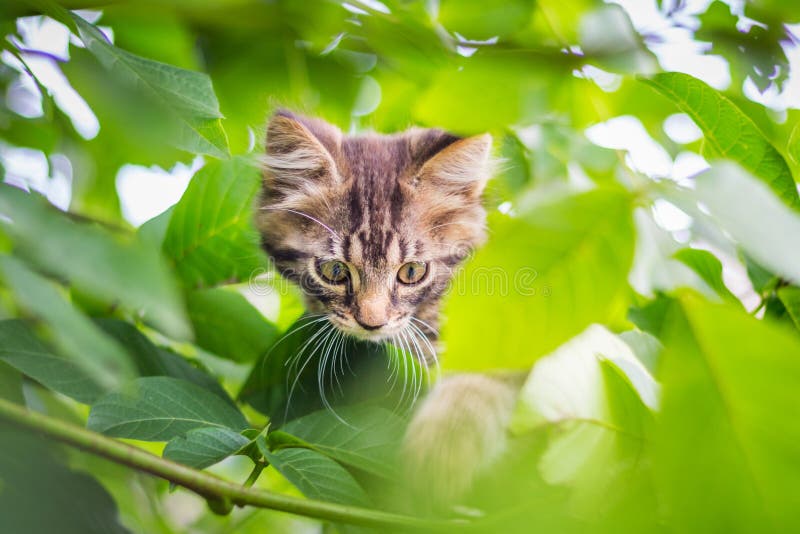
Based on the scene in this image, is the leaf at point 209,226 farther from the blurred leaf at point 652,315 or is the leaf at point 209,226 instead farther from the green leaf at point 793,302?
the green leaf at point 793,302

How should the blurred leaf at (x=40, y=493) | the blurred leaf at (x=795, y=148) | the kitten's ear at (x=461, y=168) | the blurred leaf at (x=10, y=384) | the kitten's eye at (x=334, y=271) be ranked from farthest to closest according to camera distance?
the kitten's eye at (x=334, y=271) < the kitten's ear at (x=461, y=168) < the blurred leaf at (x=795, y=148) < the blurred leaf at (x=10, y=384) < the blurred leaf at (x=40, y=493)

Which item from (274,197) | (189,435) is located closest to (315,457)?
(189,435)

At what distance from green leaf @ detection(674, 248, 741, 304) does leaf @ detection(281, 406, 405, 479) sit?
1.06ft

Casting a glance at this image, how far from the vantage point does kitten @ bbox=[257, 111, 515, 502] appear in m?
1.35

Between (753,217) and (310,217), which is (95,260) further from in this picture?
(310,217)

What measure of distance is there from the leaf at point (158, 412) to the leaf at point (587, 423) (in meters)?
0.30

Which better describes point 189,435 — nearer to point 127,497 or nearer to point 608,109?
point 127,497

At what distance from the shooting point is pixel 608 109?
0.79 meters

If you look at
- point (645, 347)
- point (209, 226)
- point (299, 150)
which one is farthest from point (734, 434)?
point (299, 150)

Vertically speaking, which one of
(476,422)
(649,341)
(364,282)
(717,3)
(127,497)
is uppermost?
(717,3)

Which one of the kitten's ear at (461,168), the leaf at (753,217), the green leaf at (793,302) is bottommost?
the kitten's ear at (461,168)

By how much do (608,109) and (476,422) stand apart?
0.42 m

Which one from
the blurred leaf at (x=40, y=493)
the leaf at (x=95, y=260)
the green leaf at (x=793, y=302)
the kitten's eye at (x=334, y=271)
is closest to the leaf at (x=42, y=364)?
the blurred leaf at (x=40, y=493)

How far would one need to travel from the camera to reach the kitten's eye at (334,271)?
4.59ft
